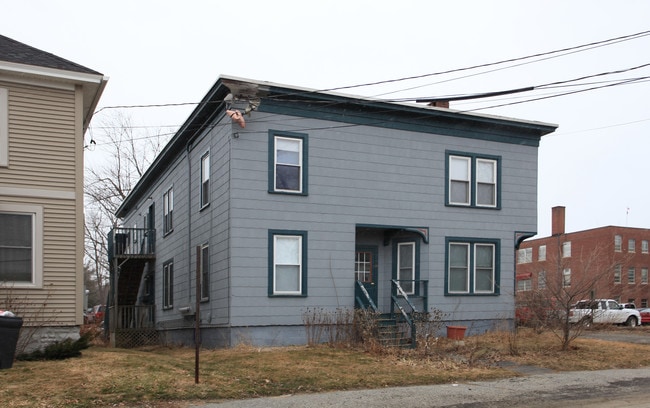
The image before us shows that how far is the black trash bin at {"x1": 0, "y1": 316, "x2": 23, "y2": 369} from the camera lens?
12742mm

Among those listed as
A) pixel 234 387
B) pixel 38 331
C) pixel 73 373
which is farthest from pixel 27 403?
pixel 38 331

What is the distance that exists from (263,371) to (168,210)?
14779 mm

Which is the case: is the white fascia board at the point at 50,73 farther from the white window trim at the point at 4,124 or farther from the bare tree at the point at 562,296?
the bare tree at the point at 562,296

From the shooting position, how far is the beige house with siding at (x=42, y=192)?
15.0 meters

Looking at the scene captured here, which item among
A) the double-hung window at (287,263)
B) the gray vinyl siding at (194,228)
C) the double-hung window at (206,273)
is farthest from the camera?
the double-hung window at (206,273)

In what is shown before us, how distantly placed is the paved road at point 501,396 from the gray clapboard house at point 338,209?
6701mm

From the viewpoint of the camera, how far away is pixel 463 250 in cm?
2159

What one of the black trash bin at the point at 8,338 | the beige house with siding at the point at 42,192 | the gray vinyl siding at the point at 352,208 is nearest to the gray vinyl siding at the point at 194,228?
the gray vinyl siding at the point at 352,208

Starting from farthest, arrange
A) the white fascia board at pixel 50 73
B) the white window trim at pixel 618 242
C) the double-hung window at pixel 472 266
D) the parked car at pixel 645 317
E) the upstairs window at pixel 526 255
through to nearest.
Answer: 1. the upstairs window at pixel 526 255
2. the white window trim at pixel 618 242
3. the parked car at pixel 645 317
4. the double-hung window at pixel 472 266
5. the white fascia board at pixel 50 73

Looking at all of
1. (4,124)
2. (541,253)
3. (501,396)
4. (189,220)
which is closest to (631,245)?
(541,253)

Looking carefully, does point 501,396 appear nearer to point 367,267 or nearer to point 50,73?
point 367,267

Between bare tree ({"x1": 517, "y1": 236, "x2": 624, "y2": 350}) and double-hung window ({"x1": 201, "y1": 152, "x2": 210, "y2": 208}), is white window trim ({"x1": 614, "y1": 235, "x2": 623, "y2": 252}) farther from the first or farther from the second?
double-hung window ({"x1": 201, "y1": 152, "x2": 210, "y2": 208})

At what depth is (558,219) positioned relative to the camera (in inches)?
2480

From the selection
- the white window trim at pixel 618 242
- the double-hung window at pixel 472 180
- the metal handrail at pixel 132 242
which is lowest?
the white window trim at pixel 618 242
